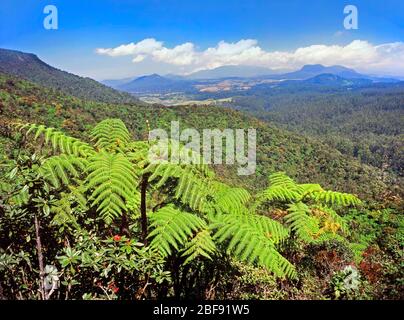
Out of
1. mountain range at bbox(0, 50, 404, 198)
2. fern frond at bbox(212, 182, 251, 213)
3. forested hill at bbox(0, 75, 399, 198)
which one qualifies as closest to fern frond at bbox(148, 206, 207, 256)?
fern frond at bbox(212, 182, 251, 213)

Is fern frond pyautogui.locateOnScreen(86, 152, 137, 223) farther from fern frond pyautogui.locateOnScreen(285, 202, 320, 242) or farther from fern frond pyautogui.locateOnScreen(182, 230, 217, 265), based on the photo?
fern frond pyautogui.locateOnScreen(285, 202, 320, 242)

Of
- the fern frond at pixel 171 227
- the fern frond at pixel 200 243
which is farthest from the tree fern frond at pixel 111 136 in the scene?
the fern frond at pixel 200 243

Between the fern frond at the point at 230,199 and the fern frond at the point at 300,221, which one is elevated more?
the fern frond at the point at 230,199

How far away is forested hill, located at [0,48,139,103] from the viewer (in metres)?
126

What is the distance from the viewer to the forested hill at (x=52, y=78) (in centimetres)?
12612

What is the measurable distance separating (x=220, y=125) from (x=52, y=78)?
8413 centimetres

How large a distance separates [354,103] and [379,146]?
9142 cm

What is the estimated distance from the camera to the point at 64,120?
43219 millimetres

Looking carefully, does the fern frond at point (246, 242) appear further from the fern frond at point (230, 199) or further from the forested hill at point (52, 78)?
the forested hill at point (52, 78)

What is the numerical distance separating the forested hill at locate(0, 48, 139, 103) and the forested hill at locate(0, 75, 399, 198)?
59503 millimetres

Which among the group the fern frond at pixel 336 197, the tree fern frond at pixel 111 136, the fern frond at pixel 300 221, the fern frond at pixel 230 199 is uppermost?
the tree fern frond at pixel 111 136

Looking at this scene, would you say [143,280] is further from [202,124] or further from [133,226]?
[202,124]

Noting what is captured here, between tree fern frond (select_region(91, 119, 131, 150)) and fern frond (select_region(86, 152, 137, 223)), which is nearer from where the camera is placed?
fern frond (select_region(86, 152, 137, 223))

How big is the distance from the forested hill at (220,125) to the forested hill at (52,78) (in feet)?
195
